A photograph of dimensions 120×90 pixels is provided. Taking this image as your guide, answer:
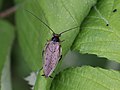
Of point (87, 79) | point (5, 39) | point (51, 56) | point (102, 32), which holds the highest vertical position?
point (5, 39)

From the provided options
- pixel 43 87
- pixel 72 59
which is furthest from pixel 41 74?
pixel 72 59

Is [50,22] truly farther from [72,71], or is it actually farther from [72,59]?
[72,59]

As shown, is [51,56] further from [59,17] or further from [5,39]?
[5,39]

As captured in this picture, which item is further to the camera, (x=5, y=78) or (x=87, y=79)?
(x=5, y=78)

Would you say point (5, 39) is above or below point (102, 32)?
above

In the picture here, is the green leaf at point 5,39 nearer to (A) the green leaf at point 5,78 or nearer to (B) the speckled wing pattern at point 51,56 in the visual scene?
(A) the green leaf at point 5,78

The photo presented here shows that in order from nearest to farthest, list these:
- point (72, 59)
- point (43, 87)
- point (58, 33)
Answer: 1. point (43, 87)
2. point (58, 33)
3. point (72, 59)

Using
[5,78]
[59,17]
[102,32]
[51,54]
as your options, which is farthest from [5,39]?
[102,32]
